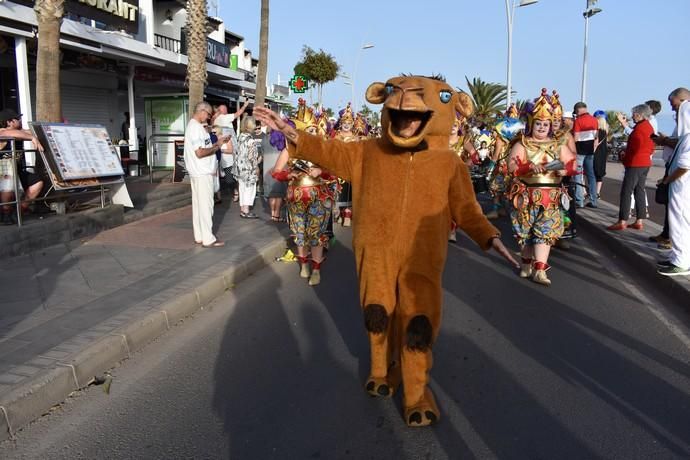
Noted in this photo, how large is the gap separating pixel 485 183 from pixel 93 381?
408 inches

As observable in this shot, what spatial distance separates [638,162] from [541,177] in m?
3.48

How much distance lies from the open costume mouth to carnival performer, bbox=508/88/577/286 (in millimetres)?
3630

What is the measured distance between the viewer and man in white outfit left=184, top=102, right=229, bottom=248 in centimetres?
718

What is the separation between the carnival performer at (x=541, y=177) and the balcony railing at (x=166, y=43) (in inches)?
669

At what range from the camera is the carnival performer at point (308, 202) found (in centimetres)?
621

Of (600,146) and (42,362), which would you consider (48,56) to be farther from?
(600,146)

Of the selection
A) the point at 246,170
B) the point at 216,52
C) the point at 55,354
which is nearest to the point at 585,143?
the point at 246,170

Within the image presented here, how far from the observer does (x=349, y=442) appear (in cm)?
310

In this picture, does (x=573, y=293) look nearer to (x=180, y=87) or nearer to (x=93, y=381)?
(x=93, y=381)

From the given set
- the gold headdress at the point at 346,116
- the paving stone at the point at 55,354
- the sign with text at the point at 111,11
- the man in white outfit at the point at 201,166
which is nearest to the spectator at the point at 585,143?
the gold headdress at the point at 346,116

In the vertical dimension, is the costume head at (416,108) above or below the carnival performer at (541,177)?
above

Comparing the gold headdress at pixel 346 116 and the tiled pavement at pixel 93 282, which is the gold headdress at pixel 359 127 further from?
the tiled pavement at pixel 93 282

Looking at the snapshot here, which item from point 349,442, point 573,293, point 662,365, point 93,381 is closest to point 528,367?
point 662,365

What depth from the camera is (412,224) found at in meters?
3.23
